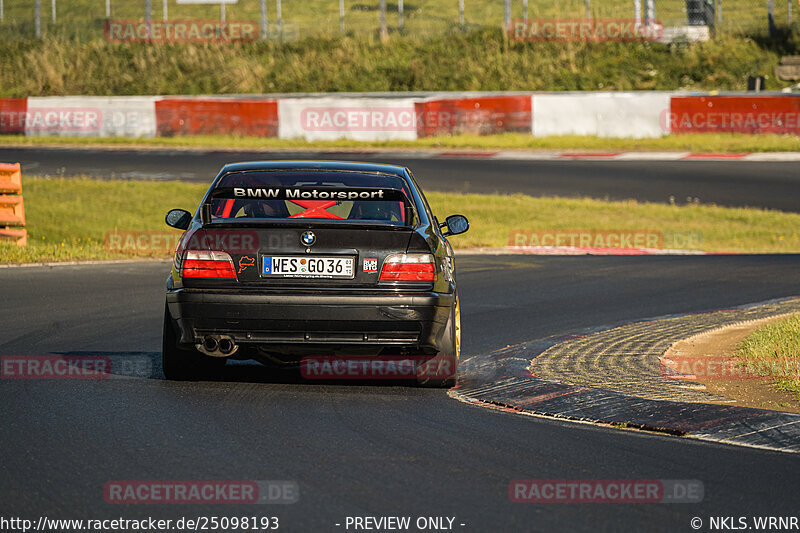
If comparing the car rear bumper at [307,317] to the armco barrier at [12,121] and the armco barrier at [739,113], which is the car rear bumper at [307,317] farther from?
the armco barrier at [12,121]

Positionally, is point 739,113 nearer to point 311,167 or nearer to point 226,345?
point 311,167

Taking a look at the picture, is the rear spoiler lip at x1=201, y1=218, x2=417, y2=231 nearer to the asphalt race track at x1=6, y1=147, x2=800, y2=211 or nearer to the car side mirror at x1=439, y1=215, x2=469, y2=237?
the car side mirror at x1=439, y1=215, x2=469, y2=237

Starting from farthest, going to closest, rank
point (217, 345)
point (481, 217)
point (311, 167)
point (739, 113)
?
point (739, 113) → point (481, 217) → point (311, 167) → point (217, 345)

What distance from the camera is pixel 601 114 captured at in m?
33.8

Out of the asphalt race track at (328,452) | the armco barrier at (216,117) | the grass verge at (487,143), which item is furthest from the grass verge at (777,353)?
the armco barrier at (216,117)

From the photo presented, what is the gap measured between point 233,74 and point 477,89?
31.0 feet

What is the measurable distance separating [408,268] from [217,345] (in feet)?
4.04

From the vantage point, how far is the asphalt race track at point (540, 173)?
81.9 feet

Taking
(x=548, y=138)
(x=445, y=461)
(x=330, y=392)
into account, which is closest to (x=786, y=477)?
(x=445, y=461)

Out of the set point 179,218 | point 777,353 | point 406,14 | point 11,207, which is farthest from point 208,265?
point 406,14

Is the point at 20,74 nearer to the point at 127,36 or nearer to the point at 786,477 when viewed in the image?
the point at 127,36

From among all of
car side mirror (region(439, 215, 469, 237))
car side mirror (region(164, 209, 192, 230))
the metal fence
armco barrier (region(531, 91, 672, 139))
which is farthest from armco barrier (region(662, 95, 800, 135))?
car side mirror (region(164, 209, 192, 230))

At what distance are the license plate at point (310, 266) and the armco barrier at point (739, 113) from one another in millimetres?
26159

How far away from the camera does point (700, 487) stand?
211 inches
